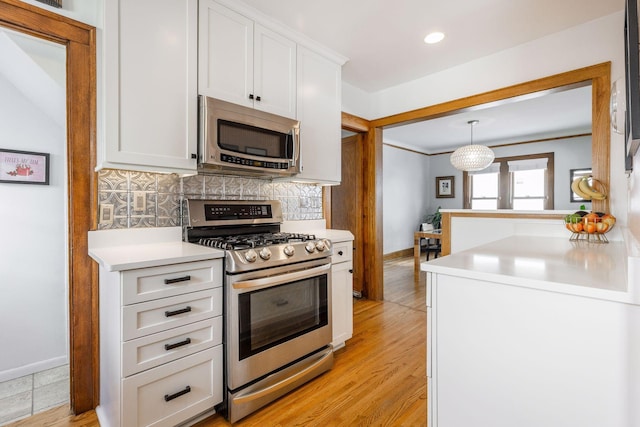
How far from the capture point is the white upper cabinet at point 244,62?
1917 millimetres

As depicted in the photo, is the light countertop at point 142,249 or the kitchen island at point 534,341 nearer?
the kitchen island at point 534,341

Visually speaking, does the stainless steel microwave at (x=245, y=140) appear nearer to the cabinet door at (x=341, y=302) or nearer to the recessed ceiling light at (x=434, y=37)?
the cabinet door at (x=341, y=302)

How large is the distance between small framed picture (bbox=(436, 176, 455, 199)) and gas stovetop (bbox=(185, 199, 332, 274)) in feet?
20.1

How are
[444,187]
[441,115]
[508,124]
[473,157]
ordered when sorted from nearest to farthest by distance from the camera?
[441,115] < [473,157] < [508,124] < [444,187]

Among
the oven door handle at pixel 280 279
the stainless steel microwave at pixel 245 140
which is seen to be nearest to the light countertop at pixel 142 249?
the oven door handle at pixel 280 279

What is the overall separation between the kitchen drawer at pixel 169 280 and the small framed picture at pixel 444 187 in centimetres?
701

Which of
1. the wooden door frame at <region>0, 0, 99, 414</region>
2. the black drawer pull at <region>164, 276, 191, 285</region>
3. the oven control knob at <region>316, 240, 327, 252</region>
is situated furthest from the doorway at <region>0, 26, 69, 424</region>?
the oven control knob at <region>316, 240, 327, 252</region>

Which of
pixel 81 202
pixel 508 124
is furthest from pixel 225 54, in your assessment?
pixel 508 124

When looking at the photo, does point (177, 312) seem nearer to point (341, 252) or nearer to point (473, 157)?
point (341, 252)

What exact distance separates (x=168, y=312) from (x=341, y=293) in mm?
1298

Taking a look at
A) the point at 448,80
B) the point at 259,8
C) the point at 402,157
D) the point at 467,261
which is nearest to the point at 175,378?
the point at 467,261

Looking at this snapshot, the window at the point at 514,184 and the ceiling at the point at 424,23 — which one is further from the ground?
the ceiling at the point at 424,23

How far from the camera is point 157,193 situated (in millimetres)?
1993

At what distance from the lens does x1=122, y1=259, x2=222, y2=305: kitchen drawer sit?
1384 mm
